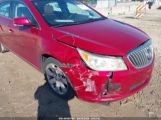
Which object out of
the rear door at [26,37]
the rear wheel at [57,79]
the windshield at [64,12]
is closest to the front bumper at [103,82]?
the rear wheel at [57,79]

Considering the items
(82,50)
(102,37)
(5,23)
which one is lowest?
(82,50)

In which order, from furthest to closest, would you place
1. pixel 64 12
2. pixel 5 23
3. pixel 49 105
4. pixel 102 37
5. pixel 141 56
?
1. pixel 5 23
2. pixel 64 12
3. pixel 49 105
4. pixel 102 37
5. pixel 141 56

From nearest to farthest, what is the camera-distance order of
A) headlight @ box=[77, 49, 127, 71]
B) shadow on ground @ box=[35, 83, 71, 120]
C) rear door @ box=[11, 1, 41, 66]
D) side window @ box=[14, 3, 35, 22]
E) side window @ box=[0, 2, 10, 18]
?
headlight @ box=[77, 49, 127, 71] → shadow on ground @ box=[35, 83, 71, 120] → rear door @ box=[11, 1, 41, 66] → side window @ box=[14, 3, 35, 22] → side window @ box=[0, 2, 10, 18]

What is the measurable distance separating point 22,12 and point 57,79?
5.70 feet

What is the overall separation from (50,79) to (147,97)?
1.83 metres

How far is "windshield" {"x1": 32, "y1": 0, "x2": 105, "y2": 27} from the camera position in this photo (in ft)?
15.0

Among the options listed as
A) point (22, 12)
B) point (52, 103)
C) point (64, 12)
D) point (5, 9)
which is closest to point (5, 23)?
point (5, 9)

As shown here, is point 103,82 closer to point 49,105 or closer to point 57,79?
point 57,79

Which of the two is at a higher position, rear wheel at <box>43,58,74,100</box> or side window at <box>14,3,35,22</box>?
side window at <box>14,3,35,22</box>

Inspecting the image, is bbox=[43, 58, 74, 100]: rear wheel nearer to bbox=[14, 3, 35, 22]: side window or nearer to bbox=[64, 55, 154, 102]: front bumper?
bbox=[64, 55, 154, 102]: front bumper

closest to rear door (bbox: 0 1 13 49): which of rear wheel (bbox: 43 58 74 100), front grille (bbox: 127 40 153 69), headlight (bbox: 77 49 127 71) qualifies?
rear wheel (bbox: 43 58 74 100)

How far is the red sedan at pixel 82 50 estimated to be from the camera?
11.7 ft

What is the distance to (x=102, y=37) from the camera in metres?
3.95

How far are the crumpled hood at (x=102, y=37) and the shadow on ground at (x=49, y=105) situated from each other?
114 centimetres
